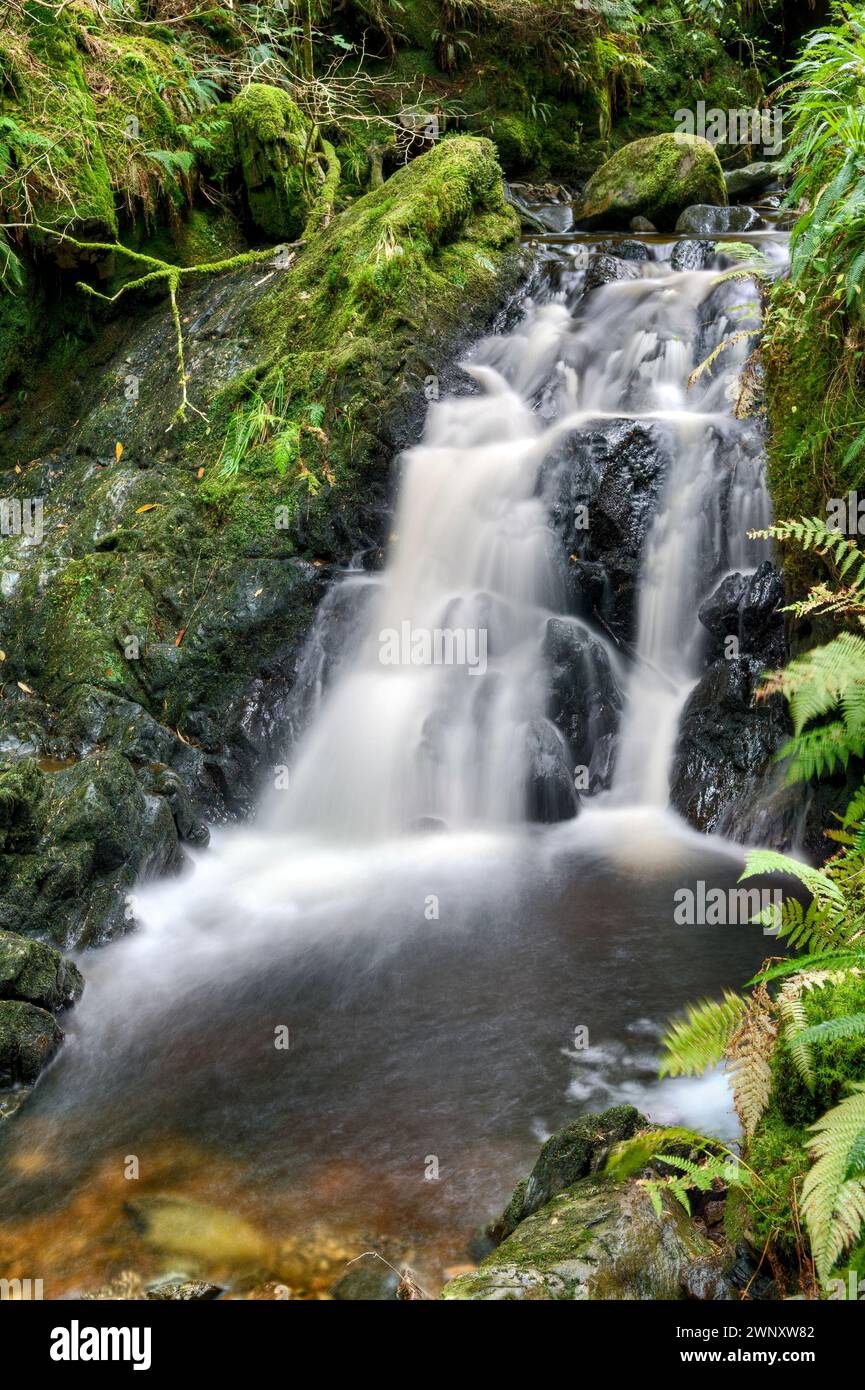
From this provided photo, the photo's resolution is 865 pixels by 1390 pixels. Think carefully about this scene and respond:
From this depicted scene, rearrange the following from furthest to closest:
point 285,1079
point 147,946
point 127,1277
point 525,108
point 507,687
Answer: point 525,108
point 507,687
point 147,946
point 285,1079
point 127,1277

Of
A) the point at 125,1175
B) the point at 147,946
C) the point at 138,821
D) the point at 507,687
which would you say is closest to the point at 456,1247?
the point at 125,1175

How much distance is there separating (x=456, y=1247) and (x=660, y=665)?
4.70 metres

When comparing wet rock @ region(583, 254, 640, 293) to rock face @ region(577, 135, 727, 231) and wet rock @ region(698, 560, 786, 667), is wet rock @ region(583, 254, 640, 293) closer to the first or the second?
rock face @ region(577, 135, 727, 231)

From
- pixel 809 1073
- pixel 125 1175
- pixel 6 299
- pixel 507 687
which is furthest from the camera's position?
pixel 6 299

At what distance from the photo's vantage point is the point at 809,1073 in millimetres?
2449

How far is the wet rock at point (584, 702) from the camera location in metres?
6.88

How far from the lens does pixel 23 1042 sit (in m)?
4.36

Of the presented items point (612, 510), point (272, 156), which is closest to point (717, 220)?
point (272, 156)

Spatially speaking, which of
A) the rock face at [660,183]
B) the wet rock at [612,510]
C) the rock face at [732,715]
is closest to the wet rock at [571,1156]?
the rock face at [732,715]

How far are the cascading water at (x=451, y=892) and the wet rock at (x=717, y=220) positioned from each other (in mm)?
2033

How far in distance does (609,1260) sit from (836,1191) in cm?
71

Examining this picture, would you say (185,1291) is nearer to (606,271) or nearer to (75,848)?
(75,848)

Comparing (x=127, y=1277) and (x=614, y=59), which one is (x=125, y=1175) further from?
(x=614, y=59)

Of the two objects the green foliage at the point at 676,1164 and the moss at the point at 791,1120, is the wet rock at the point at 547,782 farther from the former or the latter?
the moss at the point at 791,1120
